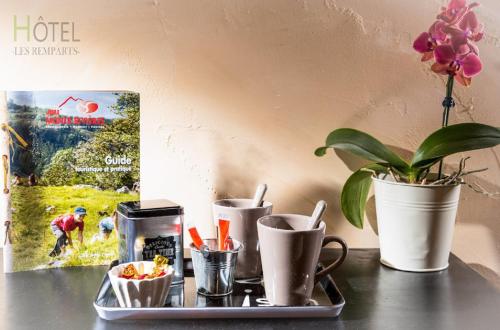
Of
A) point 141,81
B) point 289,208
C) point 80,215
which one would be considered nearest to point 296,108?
point 289,208

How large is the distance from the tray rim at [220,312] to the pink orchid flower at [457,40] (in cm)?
46

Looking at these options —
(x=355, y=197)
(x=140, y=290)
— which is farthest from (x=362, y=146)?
(x=140, y=290)

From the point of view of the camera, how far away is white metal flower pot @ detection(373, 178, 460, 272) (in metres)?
0.93

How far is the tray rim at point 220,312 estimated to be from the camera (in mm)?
741

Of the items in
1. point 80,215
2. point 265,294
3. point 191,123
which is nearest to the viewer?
point 265,294

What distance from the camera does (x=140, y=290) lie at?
76 cm

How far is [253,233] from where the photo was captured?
3.00 feet

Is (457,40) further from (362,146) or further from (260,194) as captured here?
Result: (260,194)

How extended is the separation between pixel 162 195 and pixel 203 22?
1.17 feet

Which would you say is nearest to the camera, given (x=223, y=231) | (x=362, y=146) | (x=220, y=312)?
(x=220, y=312)

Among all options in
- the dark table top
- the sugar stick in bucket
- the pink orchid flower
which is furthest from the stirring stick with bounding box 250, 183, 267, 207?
the pink orchid flower

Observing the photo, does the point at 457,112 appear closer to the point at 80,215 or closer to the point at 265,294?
the point at 265,294

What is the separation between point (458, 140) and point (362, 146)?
0.17m

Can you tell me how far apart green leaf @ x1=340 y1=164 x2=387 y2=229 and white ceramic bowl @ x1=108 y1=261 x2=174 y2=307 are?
40cm
